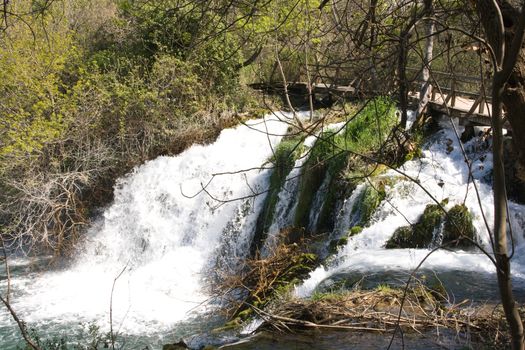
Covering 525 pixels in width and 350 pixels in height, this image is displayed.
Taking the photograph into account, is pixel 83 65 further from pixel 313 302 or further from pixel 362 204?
pixel 313 302

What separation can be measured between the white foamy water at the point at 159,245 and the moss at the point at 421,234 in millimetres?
2522

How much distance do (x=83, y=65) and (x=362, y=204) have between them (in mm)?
8618

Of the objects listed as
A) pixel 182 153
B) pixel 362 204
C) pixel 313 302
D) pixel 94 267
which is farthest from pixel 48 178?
pixel 313 302

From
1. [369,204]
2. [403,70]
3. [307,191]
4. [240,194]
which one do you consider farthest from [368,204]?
[403,70]

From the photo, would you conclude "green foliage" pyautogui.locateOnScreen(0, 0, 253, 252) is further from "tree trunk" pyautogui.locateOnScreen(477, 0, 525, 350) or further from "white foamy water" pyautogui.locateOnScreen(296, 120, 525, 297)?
"tree trunk" pyautogui.locateOnScreen(477, 0, 525, 350)

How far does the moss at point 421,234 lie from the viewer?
27.0 ft

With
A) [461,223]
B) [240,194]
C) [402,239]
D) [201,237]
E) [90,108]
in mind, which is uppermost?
[90,108]

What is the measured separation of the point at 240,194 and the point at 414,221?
4.40m

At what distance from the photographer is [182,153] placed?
1358 cm

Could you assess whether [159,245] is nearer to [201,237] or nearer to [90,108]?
[201,237]

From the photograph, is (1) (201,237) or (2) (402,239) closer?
(2) (402,239)

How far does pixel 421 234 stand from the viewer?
8.24 metres

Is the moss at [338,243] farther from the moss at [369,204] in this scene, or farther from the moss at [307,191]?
the moss at [307,191]

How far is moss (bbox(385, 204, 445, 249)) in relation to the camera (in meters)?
8.23
